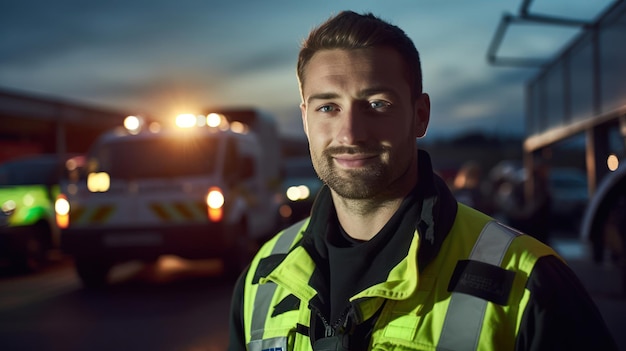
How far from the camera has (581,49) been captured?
1101 centimetres

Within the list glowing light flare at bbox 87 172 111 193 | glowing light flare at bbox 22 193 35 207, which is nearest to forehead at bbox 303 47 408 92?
glowing light flare at bbox 87 172 111 193

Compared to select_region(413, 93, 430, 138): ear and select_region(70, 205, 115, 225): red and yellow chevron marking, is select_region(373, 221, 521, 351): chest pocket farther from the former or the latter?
select_region(70, 205, 115, 225): red and yellow chevron marking

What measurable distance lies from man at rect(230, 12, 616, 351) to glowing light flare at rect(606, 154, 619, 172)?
753cm

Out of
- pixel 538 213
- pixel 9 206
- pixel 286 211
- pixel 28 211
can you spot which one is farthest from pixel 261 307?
pixel 286 211

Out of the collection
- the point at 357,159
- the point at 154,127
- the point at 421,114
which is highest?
the point at 154,127

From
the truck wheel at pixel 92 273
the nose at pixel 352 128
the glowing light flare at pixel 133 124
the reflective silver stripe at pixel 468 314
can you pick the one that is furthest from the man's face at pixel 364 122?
the glowing light flare at pixel 133 124

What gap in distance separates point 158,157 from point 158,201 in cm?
72

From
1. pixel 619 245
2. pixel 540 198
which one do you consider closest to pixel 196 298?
pixel 619 245

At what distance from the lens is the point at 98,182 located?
9.16 metres

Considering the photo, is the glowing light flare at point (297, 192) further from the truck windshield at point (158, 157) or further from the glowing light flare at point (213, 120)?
the truck windshield at point (158, 157)

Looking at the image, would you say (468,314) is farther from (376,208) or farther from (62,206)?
(62,206)

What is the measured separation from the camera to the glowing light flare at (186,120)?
9773 millimetres

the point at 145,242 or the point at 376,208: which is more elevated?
the point at 376,208

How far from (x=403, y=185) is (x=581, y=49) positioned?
9.96 meters
